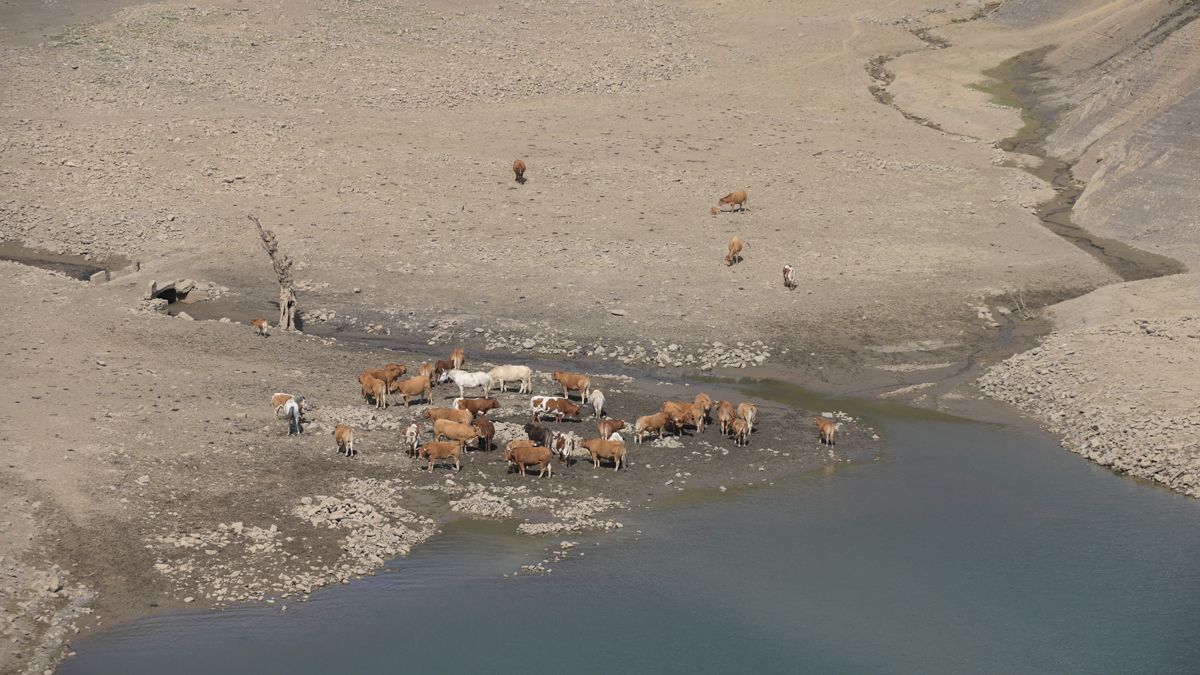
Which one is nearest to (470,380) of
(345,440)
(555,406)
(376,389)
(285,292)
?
(376,389)

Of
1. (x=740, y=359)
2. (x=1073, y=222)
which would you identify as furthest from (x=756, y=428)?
(x=1073, y=222)

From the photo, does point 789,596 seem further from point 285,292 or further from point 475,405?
point 285,292

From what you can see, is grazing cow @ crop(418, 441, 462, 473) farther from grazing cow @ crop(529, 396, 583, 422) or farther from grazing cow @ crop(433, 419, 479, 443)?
grazing cow @ crop(529, 396, 583, 422)

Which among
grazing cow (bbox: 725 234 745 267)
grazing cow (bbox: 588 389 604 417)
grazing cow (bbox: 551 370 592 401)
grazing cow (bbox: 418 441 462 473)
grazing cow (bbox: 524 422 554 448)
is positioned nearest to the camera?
grazing cow (bbox: 418 441 462 473)

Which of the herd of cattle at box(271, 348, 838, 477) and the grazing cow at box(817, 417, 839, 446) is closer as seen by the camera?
the herd of cattle at box(271, 348, 838, 477)

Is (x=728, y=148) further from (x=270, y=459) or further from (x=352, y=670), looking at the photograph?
(x=352, y=670)

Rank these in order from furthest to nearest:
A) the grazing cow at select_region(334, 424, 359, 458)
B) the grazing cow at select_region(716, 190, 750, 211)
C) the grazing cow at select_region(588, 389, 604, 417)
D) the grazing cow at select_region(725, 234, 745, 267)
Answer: the grazing cow at select_region(716, 190, 750, 211) → the grazing cow at select_region(725, 234, 745, 267) → the grazing cow at select_region(588, 389, 604, 417) → the grazing cow at select_region(334, 424, 359, 458)

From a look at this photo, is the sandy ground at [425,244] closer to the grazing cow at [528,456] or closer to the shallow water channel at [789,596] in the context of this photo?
the grazing cow at [528,456]

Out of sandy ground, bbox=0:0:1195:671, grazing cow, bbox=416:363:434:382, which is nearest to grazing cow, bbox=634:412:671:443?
sandy ground, bbox=0:0:1195:671
